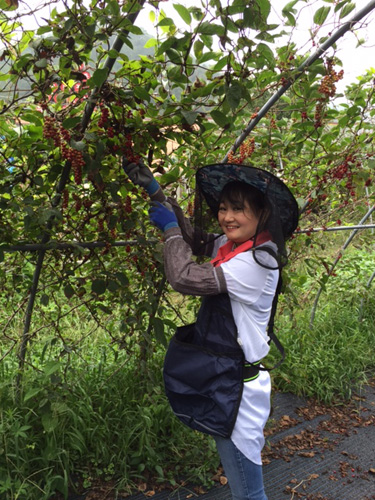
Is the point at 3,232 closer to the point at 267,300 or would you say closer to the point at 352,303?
the point at 267,300

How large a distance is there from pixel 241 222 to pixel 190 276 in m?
0.28

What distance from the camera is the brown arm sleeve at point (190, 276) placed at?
1.46 m

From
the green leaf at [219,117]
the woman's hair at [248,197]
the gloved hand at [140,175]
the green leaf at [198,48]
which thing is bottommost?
the woman's hair at [248,197]

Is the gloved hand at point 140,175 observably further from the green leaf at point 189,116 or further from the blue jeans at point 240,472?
the blue jeans at point 240,472

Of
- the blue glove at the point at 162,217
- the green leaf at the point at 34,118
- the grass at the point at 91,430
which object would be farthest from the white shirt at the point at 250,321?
the green leaf at the point at 34,118

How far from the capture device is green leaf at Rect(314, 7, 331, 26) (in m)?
1.85

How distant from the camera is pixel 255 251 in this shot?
4.90 feet

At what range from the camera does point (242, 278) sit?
4.86ft

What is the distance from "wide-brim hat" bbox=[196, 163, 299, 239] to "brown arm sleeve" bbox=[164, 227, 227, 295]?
1.01 ft

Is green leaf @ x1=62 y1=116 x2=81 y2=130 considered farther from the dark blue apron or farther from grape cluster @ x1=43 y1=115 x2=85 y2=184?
the dark blue apron

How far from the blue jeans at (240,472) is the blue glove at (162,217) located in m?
0.75

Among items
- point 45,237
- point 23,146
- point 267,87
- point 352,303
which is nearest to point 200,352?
point 45,237

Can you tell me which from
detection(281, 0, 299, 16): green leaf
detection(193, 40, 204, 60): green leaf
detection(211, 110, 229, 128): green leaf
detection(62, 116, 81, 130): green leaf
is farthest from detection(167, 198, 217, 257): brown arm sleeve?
detection(281, 0, 299, 16): green leaf

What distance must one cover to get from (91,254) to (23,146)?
54 centimetres
